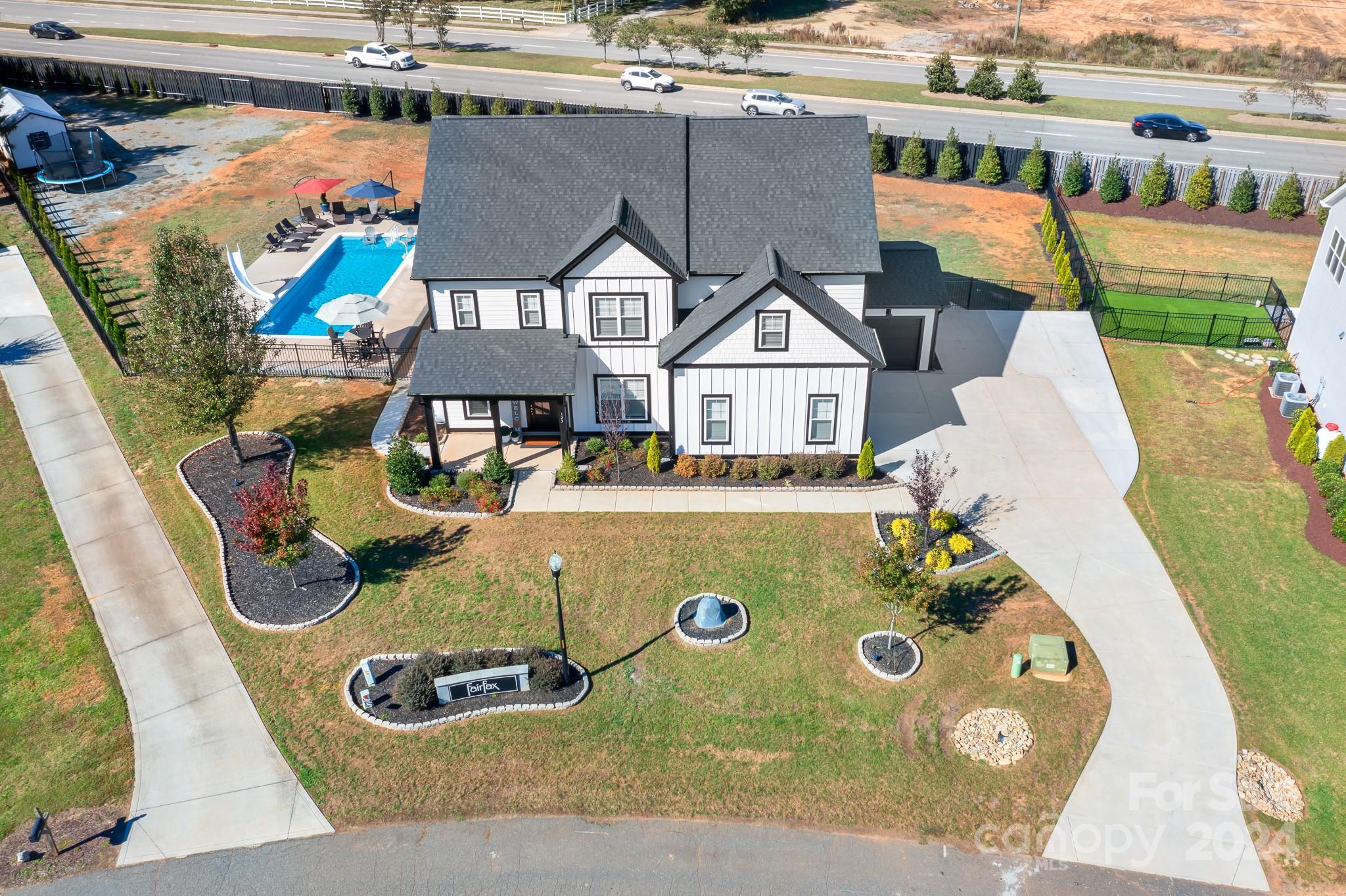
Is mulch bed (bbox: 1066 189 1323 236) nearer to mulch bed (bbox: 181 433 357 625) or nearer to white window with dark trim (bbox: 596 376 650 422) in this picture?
white window with dark trim (bbox: 596 376 650 422)

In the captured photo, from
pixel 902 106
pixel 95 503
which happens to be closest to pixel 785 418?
pixel 95 503

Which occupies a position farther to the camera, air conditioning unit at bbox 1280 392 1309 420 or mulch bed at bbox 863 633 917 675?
Result: air conditioning unit at bbox 1280 392 1309 420

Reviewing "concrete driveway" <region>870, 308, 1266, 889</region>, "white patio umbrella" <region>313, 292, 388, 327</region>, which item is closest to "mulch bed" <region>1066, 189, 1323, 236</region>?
"concrete driveway" <region>870, 308, 1266, 889</region>

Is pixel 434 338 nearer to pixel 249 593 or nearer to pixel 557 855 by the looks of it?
pixel 249 593

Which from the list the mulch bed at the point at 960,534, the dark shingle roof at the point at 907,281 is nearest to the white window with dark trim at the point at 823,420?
the mulch bed at the point at 960,534

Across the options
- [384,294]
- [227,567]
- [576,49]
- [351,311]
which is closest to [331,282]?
[384,294]

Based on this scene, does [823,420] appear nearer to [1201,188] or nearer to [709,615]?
[709,615]
